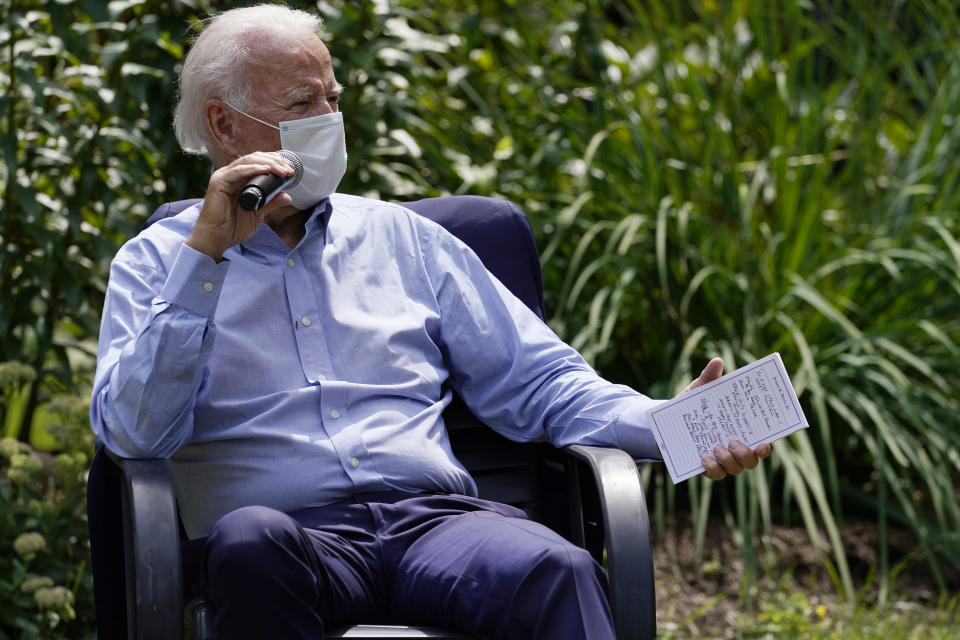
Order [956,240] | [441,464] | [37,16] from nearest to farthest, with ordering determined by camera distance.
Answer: [441,464] < [37,16] < [956,240]

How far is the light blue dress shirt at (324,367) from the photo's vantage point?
193 cm

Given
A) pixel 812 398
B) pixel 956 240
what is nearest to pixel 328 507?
pixel 812 398

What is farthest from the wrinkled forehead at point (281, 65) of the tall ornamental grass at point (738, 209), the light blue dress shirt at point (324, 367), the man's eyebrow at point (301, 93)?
the tall ornamental grass at point (738, 209)

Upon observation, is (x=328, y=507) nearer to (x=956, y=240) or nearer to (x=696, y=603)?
(x=696, y=603)

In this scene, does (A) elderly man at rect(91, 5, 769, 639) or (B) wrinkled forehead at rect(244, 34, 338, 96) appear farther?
(B) wrinkled forehead at rect(244, 34, 338, 96)

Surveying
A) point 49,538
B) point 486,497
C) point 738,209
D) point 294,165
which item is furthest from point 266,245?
point 738,209

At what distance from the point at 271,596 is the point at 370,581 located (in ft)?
0.98

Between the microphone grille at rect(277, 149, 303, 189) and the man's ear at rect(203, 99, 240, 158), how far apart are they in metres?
0.16

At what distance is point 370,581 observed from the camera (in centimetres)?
200

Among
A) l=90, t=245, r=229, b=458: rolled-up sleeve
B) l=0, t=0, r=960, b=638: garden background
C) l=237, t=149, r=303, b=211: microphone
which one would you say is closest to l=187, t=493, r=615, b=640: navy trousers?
l=90, t=245, r=229, b=458: rolled-up sleeve

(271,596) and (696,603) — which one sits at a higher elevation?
(271,596)

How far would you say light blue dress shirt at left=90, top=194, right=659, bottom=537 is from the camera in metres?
1.93

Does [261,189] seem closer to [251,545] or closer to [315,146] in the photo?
[315,146]

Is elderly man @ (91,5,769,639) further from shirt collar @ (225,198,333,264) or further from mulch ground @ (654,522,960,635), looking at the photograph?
mulch ground @ (654,522,960,635)
